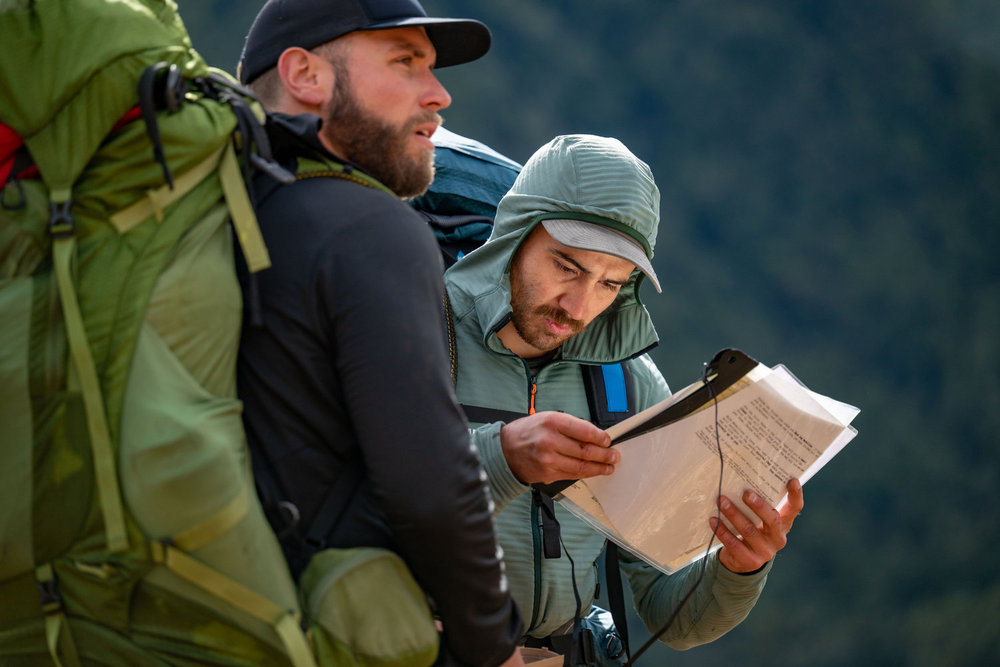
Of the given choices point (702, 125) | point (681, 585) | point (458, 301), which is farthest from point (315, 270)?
point (702, 125)

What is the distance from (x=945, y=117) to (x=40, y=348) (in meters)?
4.46

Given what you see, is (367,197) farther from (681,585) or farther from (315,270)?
(681,585)

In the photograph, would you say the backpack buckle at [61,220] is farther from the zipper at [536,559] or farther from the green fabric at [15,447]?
the zipper at [536,559]

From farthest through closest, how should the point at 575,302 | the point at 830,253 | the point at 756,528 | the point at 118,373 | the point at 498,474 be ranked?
the point at 830,253 → the point at 575,302 → the point at 756,528 → the point at 498,474 → the point at 118,373

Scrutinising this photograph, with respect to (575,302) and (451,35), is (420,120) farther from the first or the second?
(575,302)

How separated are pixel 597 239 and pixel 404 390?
87 cm

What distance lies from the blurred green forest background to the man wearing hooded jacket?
234 cm

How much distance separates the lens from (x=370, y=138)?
124 centimetres

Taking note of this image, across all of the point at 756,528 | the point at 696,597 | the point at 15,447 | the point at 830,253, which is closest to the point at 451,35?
the point at 15,447

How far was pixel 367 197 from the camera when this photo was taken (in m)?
1.05

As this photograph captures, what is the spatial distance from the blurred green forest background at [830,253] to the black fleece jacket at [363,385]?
3207 millimetres

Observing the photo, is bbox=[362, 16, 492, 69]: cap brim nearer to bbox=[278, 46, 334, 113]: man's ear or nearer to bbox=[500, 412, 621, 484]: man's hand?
bbox=[278, 46, 334, 113]: man's ear

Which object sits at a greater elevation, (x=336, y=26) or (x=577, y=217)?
(x=336, y=26)

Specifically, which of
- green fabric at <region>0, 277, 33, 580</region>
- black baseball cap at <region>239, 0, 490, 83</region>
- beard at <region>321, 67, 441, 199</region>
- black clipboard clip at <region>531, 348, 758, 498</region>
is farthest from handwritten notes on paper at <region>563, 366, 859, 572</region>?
green fabric at <region>0, 277, 33, 580</region>
